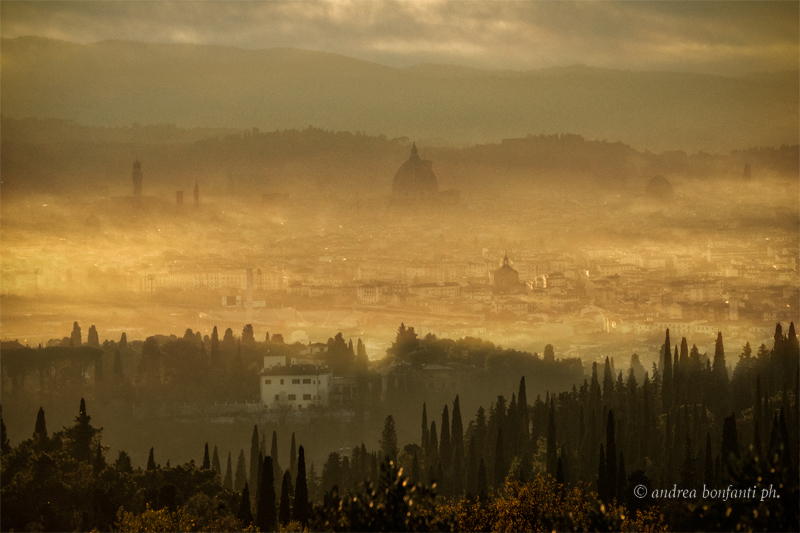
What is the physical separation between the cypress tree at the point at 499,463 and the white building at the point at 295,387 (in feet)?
194

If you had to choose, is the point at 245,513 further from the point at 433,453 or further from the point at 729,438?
the point at 729,438

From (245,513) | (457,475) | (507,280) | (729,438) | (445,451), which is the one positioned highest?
(507,280)

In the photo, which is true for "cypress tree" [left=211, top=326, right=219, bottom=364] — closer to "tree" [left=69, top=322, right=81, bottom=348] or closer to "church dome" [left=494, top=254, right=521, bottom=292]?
"tree" [left=69, top=322, right=81, bottom=348]

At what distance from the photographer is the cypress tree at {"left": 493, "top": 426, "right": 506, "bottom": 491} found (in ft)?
347

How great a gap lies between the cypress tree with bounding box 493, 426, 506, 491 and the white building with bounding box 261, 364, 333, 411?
2324 inches

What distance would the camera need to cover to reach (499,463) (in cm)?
10825

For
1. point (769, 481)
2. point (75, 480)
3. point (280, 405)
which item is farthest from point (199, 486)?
point (280, 405)

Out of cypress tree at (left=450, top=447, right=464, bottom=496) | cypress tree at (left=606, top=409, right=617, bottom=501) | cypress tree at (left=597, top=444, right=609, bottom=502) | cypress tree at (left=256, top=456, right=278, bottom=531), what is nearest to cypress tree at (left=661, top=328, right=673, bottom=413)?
cypress tree at (left=450, top=447, right=464, bottom=496)

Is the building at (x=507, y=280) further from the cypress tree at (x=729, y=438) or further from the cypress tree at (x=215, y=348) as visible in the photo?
the cypress tree at (x=729, y=438)

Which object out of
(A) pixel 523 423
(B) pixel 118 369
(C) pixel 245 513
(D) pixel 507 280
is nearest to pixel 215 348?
(B) pixel 118 369

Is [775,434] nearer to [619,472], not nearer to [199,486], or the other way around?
[619,472]

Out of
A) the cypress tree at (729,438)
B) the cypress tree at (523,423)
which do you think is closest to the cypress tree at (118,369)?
the cypress tree at (523,423)

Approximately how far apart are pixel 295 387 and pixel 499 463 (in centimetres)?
6553

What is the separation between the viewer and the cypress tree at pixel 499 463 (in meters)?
106
